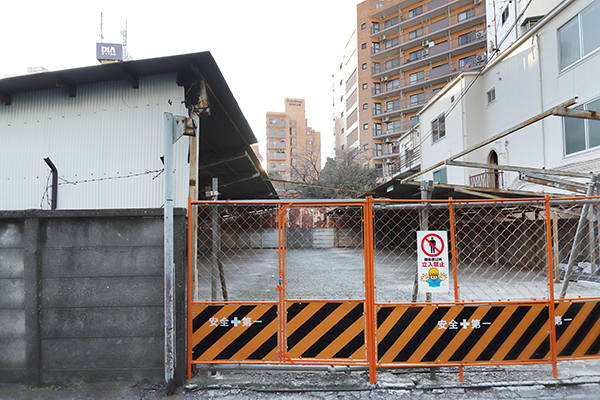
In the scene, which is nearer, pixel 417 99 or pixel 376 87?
pixel 417 99

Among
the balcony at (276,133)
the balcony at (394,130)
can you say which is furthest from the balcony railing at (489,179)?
the balcony at (276,133)

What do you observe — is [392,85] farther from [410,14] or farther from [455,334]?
[455,334]

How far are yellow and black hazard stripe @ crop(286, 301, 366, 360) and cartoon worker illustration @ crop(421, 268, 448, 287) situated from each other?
29.6 inches

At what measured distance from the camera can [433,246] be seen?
3.71 m

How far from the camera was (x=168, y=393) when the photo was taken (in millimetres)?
3406

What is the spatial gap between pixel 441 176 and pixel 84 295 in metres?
18.9

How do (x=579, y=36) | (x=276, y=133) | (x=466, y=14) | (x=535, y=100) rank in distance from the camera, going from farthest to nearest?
(x=276, y=133)
(x=466, y=14)
(x=535, y=100)
(x=579, y=36)

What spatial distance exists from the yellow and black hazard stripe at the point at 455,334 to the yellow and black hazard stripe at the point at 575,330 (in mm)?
278

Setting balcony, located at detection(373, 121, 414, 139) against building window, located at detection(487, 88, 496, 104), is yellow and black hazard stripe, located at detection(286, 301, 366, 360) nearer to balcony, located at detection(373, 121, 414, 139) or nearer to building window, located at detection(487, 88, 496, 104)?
building window, located at detection(487, 88, 496, 104)

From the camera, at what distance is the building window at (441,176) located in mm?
18909

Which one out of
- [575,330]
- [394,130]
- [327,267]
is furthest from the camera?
[394,130]

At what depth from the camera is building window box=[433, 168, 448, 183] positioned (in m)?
18.9

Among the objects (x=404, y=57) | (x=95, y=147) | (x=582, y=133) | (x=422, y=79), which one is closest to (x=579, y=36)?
(x=582, y=133)

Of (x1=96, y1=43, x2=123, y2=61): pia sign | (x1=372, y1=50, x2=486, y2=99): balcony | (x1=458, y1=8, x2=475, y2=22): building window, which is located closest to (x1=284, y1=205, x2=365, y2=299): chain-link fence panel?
(x1=96, y1=43, x2=123, y2=61): pia sign
